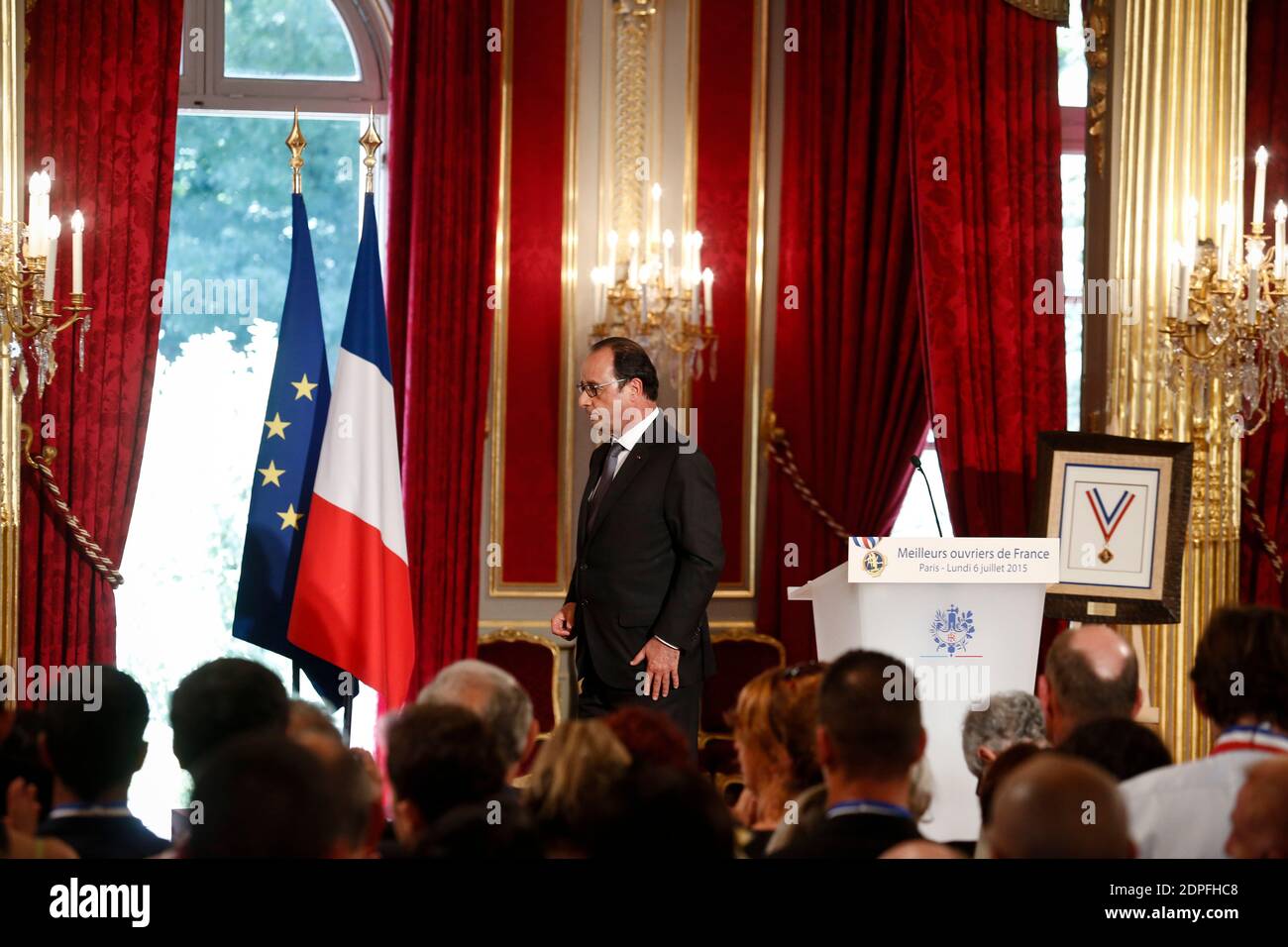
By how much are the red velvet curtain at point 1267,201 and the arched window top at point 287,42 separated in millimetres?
3694

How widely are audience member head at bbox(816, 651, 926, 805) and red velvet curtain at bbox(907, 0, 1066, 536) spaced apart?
3618 millimetres

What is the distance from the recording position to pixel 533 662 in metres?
6.25

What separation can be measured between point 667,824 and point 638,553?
96.0 inches

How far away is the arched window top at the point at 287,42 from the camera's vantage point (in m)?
6.37

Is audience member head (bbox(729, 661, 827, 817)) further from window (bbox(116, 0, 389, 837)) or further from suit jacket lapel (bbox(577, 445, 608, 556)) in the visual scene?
window (bbox(116, 0, 389, 837))

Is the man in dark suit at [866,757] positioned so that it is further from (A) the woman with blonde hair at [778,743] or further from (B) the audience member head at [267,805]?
(B) the audience member head at [267,805]

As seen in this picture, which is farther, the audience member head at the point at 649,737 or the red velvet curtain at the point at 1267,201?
the red velvet curtain at the point at 1267,201

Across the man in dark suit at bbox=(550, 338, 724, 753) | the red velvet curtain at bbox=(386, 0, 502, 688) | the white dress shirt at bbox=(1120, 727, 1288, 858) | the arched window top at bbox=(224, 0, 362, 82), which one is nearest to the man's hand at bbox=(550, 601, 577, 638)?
the man in dark suit at bbox=(550, 338, 724, 753)

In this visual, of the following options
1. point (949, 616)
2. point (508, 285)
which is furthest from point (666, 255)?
point (949, 616)

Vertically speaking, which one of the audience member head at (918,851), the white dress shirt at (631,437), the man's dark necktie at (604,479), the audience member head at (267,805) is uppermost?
the white dress shirt at (631,437)

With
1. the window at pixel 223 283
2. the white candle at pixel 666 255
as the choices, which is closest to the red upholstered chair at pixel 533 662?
the window at pixel 223 283

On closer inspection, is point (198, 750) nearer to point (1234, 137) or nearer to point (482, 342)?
point (482, 342)

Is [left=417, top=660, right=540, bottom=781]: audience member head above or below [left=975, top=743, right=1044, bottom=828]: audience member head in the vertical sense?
above

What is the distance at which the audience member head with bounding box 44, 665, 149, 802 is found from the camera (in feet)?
8.18
